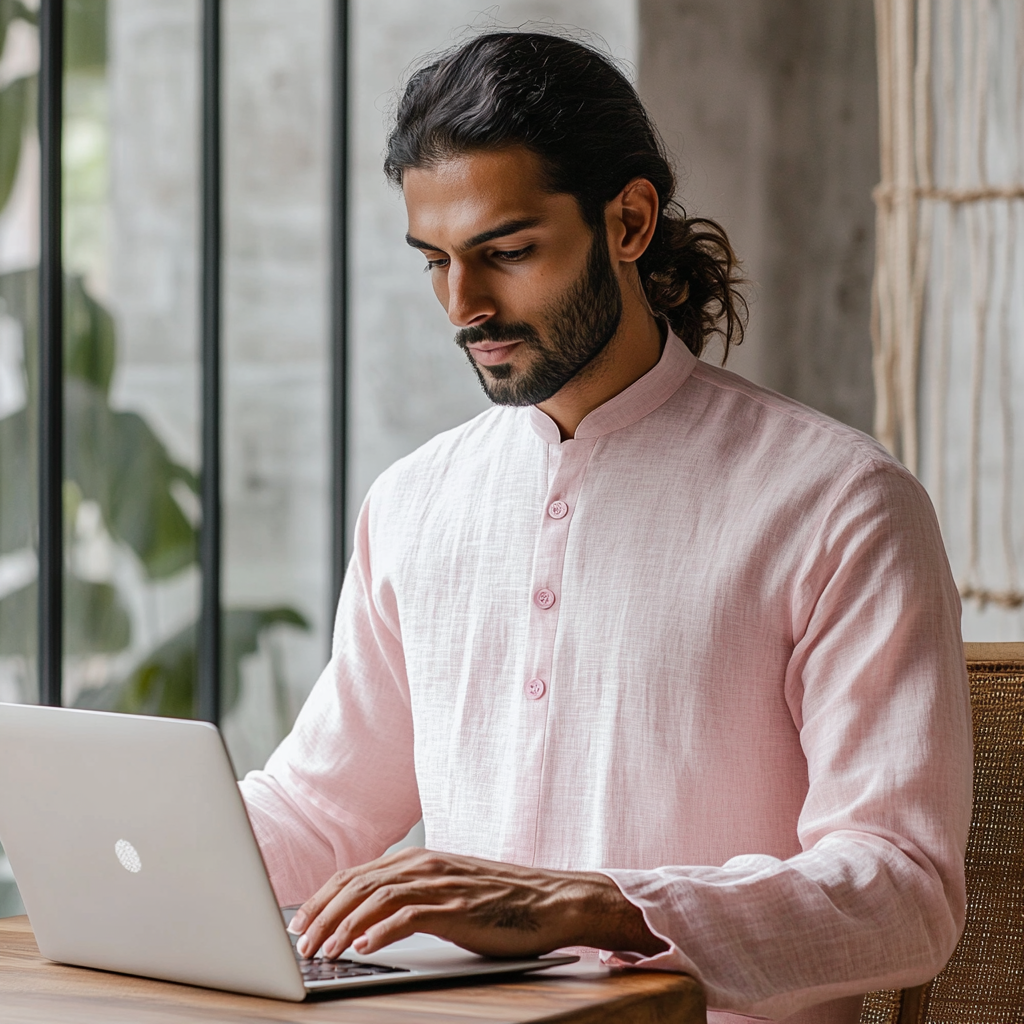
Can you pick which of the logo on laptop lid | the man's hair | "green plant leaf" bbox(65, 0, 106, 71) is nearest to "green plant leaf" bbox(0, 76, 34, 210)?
"green plant leaf" bbox(65, 0, 106, 71)

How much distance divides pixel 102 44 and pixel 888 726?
5.89ft

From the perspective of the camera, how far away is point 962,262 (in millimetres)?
2602

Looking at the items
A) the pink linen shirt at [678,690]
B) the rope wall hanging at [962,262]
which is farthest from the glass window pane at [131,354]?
the rope wall hanging at [962,262]

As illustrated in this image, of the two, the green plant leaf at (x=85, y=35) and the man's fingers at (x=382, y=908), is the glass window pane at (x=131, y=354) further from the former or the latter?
the man's fingers at (x=382, y=908)

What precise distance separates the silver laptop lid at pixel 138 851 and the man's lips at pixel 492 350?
1.97 feet

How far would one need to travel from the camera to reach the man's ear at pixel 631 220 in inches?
61.7

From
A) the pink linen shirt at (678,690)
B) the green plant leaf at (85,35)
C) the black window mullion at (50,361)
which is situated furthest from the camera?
the green plant leaf at (85,35)

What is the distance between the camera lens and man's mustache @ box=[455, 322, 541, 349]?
1497 mm

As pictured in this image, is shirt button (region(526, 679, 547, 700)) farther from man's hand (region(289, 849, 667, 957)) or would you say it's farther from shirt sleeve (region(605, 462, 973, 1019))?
man's hand (region(289, 849, 667, 957))

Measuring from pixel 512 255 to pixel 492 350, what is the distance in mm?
97

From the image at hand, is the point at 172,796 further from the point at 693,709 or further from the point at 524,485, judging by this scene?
the point at 524,485

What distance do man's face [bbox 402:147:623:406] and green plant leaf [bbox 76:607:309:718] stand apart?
1225 mm

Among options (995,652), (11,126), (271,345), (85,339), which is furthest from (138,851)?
(271,345)

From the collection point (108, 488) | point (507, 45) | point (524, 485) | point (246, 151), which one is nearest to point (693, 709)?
point (524, 485)
